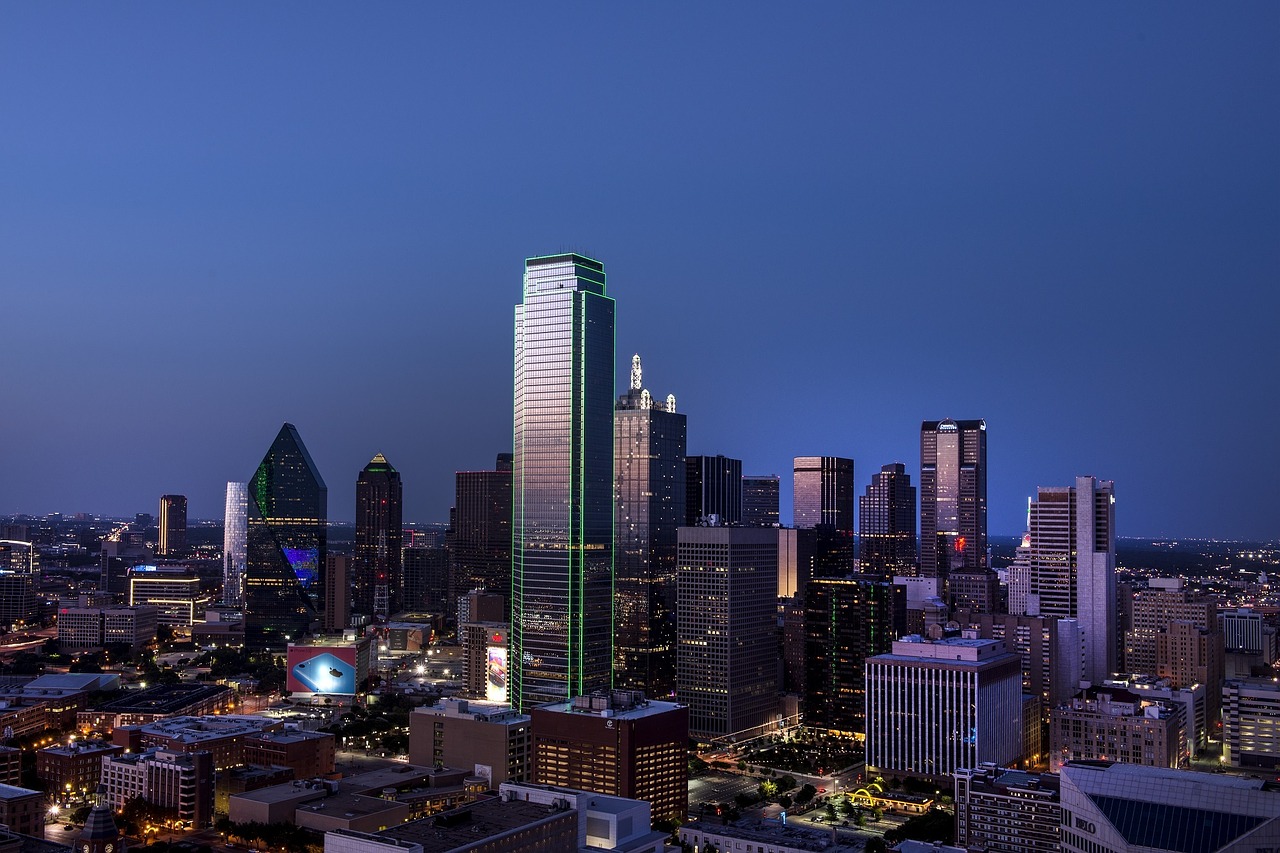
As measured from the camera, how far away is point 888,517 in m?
153

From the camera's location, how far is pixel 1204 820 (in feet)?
119

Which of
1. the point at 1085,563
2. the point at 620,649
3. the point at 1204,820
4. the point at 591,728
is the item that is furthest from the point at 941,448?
the point at 1204,820

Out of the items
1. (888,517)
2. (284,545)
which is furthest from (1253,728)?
(284,545)

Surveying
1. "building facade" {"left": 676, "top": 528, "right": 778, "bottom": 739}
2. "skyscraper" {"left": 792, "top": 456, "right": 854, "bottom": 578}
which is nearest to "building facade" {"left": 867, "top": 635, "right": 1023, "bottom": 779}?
"building facade" {"left": 676, "top": 528, "right": 778, "bottom": 739}

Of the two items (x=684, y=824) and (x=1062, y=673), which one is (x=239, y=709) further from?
(x=1062, y=673)

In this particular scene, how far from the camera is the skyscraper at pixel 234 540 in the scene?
524 ft

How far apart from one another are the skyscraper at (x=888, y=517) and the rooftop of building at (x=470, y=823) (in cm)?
10983

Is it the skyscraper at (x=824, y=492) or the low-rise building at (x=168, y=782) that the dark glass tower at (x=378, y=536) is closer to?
the skyscraper at (x=824, y=492)

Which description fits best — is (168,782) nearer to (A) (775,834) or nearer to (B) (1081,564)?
(A) (775,834)

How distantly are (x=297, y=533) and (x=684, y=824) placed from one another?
83.4m

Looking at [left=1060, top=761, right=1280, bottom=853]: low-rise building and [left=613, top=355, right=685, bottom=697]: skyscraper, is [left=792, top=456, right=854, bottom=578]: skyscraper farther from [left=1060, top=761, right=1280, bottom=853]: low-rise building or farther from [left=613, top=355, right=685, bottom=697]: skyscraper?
[left=1060, top=761, right=1280, bottom=853]: low-rise building

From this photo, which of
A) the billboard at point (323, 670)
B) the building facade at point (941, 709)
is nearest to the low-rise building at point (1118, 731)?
the building facade at point (941, 709)

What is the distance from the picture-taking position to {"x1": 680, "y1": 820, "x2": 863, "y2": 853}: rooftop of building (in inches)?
1646

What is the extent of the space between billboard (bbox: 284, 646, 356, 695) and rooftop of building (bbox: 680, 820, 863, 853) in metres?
42.3
